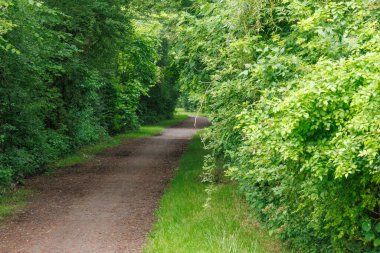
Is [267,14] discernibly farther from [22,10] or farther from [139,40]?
[139,40]

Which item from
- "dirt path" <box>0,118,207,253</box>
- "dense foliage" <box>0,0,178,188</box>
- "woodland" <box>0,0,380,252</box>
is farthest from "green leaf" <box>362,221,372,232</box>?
"dense foliage" <box>0,0,178,188</box>

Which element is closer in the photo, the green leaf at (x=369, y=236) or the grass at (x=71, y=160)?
the green leaf at (x=369, y=236)

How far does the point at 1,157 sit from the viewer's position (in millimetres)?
12703

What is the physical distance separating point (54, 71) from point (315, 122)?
12621 mm

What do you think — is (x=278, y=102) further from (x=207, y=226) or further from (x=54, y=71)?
(x=54, y=71)

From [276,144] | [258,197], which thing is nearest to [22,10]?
[258,197]

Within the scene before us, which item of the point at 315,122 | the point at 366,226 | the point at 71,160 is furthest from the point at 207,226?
the point at 71,160

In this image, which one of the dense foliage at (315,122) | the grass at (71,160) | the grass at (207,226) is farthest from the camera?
the grass at (71,160)

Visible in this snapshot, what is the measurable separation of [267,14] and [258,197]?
10.5 feet

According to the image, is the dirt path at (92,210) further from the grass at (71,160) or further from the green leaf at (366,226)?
the green leaf at (366,226)

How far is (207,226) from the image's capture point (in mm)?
8414

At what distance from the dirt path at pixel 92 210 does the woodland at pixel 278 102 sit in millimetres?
1480

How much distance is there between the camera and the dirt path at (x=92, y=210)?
8320 mm

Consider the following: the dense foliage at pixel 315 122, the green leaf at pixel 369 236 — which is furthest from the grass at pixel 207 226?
the green leaf at pixel 369 236
